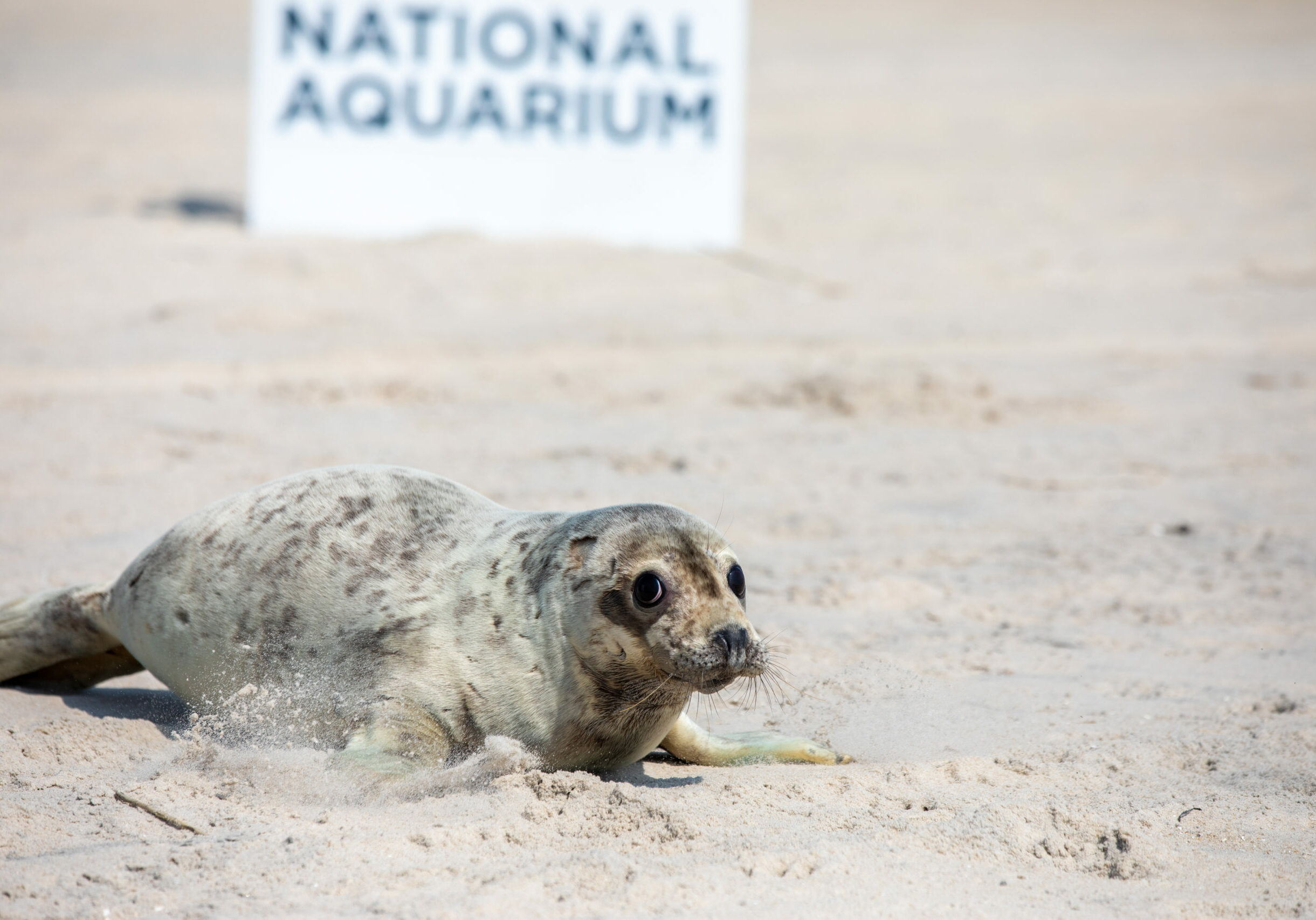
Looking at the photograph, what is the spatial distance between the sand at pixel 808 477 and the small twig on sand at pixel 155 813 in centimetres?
2

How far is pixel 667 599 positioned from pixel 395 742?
0.65m

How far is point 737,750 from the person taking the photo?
3.00m

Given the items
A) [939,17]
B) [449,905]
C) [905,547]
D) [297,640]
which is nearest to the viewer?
[449,905]

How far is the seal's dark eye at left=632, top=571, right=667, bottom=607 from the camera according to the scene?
8.55 feet

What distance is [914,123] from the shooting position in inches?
634

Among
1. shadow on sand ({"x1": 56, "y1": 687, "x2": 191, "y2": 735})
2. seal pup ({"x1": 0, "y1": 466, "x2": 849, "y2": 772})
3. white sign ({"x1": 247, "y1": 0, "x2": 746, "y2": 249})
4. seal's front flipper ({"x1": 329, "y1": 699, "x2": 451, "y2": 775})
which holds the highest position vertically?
white sign ({"x1": 247, "y1": 0, "x2": 746, "y2": 249})

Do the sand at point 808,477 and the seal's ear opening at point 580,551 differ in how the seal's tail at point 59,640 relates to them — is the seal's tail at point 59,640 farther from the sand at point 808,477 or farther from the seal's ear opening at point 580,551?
Answer: the seal's ear opening at point 580,551

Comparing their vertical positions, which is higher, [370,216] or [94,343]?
[370,216]

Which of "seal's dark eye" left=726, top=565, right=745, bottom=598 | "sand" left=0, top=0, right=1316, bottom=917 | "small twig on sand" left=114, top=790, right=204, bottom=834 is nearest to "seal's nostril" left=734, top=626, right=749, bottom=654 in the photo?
"seal's dark eye" left=726, top=565, right=745, bottom=598

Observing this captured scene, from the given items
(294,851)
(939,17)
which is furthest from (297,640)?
(939,17)

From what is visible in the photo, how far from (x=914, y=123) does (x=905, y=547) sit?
12.4m

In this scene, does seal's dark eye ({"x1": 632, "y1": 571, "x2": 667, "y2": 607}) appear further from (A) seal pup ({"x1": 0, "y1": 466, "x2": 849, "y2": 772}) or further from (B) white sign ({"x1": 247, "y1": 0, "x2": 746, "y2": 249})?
(B) white sign ({"x1": 247, "y1": 0, "x2": 746, "y2": 249})

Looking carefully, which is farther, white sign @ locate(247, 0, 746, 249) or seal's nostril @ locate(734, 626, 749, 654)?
white sign @ locate(247, 0, 746, 249)

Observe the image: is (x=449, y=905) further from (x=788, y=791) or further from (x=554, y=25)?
(x=554, y=25)
